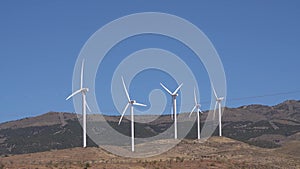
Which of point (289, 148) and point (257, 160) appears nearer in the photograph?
point (257, 160)

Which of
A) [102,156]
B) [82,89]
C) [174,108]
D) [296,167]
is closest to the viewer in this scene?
[296,167]

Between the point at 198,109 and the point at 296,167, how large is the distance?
165 ft

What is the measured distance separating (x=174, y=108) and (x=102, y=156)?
110 feet

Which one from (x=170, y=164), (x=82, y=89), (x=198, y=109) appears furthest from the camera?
(x=198, y=109)

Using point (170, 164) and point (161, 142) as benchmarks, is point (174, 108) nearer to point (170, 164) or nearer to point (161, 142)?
point (161, 142)

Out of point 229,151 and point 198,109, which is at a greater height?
point 198,109

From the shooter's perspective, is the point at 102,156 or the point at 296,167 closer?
the point at 296,167

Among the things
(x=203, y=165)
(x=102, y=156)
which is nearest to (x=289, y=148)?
(x=102, y=156)

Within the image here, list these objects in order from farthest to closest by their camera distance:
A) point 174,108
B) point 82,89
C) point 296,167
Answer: point 174,108 < point 82,89 < point 296,167

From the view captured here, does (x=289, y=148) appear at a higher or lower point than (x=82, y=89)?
lower

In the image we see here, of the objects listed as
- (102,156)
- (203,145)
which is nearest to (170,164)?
(102,156)

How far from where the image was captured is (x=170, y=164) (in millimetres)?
83375

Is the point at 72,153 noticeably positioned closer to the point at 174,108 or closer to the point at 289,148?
the point at 174,108

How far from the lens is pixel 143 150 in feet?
427
